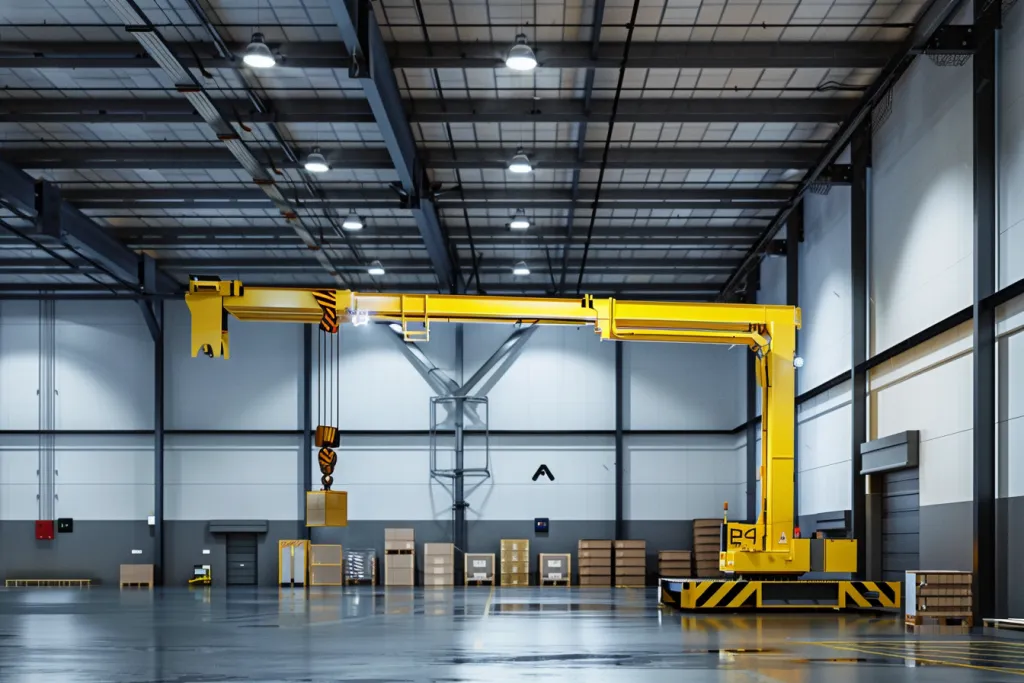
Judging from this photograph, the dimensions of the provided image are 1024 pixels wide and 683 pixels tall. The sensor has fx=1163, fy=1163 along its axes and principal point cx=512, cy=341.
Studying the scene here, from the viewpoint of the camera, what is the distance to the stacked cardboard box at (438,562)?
33562 mm

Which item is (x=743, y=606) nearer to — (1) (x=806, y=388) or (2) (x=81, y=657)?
(1) (x=806, y=388)

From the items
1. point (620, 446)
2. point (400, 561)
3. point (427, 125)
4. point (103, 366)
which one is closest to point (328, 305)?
point (427, 125)

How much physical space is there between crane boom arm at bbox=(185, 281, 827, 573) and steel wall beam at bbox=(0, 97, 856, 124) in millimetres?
3136

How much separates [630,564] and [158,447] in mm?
14362

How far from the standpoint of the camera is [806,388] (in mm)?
25609

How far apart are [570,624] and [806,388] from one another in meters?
12.2

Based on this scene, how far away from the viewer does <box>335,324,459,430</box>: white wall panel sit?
34906 millimetres

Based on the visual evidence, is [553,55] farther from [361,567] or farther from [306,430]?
[361,567]

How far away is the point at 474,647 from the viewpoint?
11516 mm

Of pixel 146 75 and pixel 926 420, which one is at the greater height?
pixel 146 75

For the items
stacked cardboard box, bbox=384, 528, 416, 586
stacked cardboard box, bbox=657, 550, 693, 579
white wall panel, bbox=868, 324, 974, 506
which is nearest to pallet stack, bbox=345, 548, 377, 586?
stacked cardboard box, bbox=384, 528, 416, 586

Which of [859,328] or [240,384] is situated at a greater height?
[859,328]

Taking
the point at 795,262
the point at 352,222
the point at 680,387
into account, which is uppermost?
the point at 352,222

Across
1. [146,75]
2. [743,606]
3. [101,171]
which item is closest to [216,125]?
[146,75]
